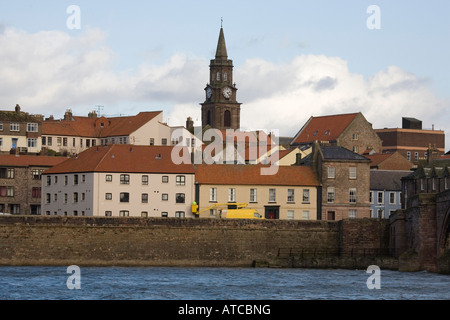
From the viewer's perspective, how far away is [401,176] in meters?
120

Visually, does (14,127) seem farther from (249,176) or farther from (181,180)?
(249,176)

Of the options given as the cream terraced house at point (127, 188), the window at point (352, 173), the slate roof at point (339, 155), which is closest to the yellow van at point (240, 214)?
the cream terraced house at point (127, 188)

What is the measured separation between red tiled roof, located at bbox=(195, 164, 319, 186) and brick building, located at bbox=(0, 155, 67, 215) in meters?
19.2

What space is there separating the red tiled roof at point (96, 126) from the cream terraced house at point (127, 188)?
124ft

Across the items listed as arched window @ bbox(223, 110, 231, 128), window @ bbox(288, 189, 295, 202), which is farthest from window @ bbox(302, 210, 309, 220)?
arched window @ bbox(223, 110, 231, 128)

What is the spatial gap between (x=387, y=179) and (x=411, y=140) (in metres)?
55.0

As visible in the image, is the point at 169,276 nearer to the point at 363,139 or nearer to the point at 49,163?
the point at 49,163

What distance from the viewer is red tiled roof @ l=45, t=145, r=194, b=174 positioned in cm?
9912

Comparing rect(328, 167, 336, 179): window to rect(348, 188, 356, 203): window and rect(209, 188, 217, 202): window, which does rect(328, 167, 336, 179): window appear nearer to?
rect(348, 188, 356, 203): window

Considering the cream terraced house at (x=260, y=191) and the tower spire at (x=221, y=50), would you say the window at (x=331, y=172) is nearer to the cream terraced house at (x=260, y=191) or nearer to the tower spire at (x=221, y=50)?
the cream terraced house at (x=260, y=191)

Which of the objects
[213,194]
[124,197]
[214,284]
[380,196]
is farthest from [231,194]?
[214,284]

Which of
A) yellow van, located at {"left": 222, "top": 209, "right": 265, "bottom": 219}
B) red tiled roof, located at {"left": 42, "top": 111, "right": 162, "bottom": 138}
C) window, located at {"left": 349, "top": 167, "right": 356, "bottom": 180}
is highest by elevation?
red tiled roof, located at {"left": 42, "top": 111, "right": 162, "bottom": 138}
